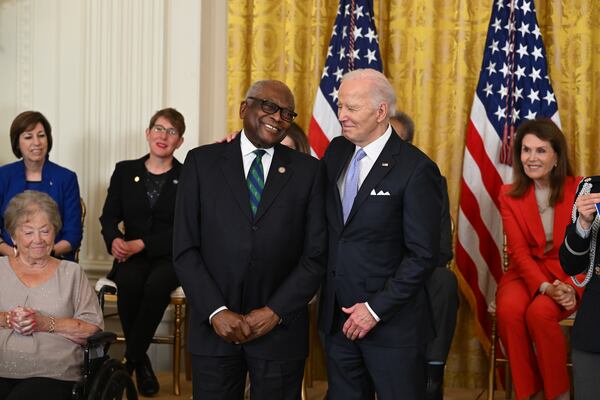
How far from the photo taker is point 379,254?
363cm

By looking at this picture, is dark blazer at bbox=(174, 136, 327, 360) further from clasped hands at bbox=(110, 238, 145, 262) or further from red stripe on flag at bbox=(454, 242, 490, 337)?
red stripe on flag at bbox=(454, 242, 490, 337)

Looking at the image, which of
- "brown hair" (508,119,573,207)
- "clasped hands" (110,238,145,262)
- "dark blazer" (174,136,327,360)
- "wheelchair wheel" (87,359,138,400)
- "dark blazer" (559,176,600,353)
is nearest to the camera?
"dark blazer" (174,136,327,360)

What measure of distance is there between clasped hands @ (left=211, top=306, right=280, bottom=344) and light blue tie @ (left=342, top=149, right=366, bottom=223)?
487 mm

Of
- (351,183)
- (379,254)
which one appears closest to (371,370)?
(379,254)

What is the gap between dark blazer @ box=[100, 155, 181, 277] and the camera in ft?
19.2

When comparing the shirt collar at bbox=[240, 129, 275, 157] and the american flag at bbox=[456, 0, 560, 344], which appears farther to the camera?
the american flag at bbox=[456, 0, 560, 344]

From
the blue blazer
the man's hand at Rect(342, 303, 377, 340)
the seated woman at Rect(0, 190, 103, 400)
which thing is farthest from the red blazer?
the blue blazer

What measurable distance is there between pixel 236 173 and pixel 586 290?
4.98ft

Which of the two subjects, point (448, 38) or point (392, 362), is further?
point (448, 38)

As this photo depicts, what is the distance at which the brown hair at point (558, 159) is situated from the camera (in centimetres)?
558

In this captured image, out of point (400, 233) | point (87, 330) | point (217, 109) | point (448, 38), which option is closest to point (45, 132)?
point (217, 109)

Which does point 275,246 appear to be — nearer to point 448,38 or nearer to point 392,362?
point 392,362

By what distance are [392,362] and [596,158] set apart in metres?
3.15

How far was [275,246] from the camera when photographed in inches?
143
